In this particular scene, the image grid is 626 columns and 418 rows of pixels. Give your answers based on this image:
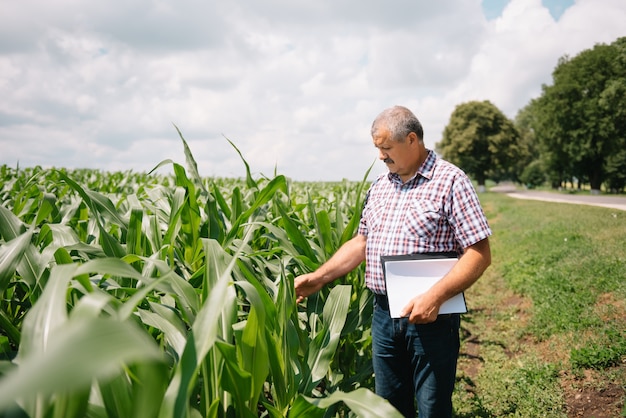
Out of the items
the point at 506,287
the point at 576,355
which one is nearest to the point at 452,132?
the point at 506,287

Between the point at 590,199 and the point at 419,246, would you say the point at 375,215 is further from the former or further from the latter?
the point at 590,199

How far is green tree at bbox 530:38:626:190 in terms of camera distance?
27578 millimetres

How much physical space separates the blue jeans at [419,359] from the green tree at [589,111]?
31291mm

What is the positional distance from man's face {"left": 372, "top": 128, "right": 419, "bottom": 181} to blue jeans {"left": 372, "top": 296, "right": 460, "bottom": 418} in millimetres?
685

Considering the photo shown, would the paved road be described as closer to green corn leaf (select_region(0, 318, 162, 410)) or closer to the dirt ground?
the dirt ground

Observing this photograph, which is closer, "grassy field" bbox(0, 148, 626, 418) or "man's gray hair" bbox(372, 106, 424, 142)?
"grassy field" bbox(0, 148, 626, 418)

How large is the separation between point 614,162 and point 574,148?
4.22 meters

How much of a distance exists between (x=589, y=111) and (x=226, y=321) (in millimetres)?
33939

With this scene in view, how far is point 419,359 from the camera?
6.92ft

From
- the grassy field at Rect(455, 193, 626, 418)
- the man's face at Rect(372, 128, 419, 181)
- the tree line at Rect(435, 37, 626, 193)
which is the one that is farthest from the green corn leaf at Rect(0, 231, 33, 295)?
the tree line at Rect(435, 37, 626, 193)

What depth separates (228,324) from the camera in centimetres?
120

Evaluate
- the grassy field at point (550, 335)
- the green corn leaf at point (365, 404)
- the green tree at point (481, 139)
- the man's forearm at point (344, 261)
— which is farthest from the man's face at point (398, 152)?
the green tree at point (481, 139)

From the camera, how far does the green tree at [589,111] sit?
90.5ft

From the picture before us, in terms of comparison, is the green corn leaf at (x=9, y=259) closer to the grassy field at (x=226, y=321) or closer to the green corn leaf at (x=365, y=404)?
the grassy field at (x=226, y=321)
